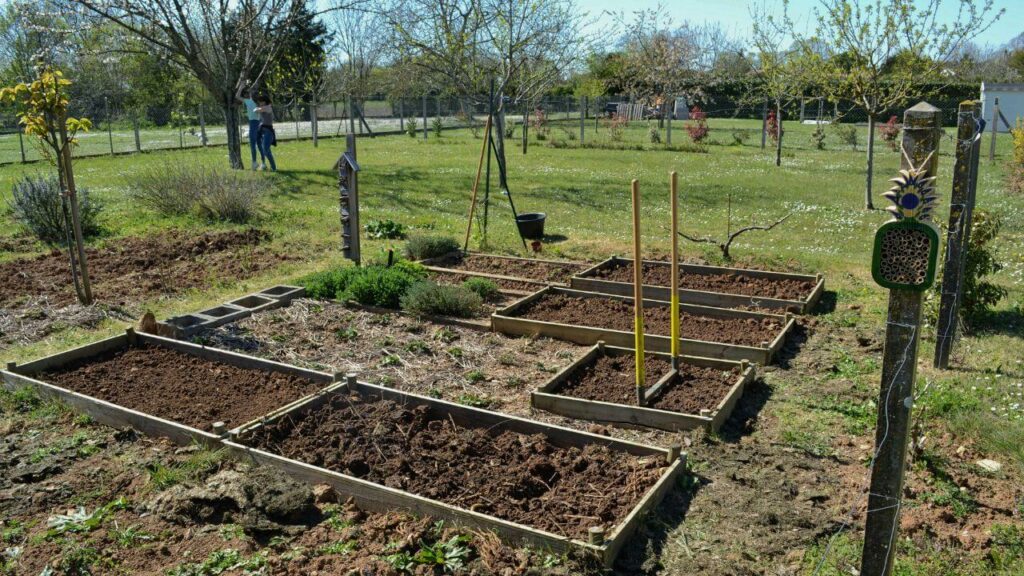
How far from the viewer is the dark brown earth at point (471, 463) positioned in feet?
13.7

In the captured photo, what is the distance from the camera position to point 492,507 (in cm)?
418

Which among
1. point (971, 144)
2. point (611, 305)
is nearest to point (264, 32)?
point (611, 305)

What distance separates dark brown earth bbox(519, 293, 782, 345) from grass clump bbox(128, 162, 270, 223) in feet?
21.4

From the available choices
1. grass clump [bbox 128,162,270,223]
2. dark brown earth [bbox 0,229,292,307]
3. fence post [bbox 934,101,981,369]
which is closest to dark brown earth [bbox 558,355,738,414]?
fence post [bbox 934,101,981,369]

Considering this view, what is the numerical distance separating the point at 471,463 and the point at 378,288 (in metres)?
3.80

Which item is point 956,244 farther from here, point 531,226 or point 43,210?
point 43,210

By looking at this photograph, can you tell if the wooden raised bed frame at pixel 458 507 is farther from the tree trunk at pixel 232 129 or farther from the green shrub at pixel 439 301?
the tree trunk at pixel 232 129

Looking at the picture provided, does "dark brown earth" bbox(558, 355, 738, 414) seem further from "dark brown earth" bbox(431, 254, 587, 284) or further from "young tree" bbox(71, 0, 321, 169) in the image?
"young tree" bbox(71, 0, 321, 169)

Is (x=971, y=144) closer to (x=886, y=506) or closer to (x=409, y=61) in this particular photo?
(x=886, y=506)

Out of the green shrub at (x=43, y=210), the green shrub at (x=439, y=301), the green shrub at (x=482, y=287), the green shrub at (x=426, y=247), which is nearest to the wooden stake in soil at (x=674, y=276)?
the green shrub at (x=439, y=301)

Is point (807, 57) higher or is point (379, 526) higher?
point (807, 57)

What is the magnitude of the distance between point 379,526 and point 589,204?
36.6ft

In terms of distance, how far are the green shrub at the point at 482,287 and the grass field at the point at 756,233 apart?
6.89 feet

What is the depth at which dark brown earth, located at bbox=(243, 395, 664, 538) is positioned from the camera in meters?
4.18
